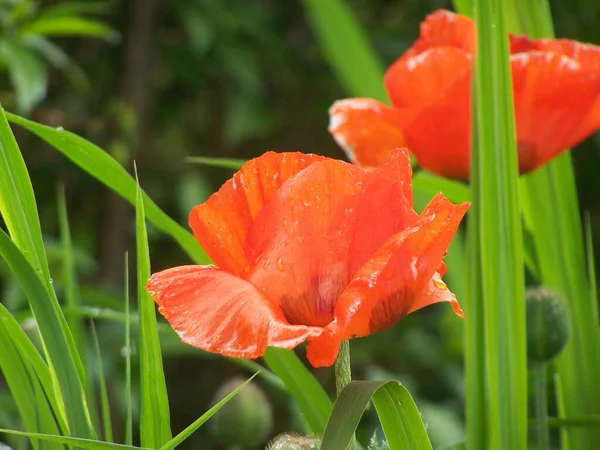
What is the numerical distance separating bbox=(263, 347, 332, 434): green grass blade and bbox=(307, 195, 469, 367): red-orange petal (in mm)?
95

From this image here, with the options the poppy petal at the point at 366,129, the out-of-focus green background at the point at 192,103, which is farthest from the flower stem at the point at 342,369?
the out-of-focus green background at the point at 192,103

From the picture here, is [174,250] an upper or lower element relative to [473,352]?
upper

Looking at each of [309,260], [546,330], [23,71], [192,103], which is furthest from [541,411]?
[192,103]

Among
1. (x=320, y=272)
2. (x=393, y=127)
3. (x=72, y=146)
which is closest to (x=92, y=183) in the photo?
(x=393, y=127)

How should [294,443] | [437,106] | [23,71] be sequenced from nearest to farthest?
[294,443] < [437,106] < [23,71]

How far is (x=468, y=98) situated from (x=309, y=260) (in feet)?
0.72

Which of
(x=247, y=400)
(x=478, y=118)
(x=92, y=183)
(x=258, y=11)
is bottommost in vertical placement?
(x=247, y=400)

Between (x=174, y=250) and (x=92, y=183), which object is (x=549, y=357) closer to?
(x=92, y=183)

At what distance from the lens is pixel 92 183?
151 centimetres

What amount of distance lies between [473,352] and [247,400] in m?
0.21

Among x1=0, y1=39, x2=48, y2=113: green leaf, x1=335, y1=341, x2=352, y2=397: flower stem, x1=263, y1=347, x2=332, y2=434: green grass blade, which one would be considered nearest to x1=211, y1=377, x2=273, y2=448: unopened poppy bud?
x1=263, y1=347, x2=332, y2=434: green grass blade

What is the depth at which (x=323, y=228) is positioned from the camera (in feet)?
1.03

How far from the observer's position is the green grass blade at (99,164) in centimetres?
40

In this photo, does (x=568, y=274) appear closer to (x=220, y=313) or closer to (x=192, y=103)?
(x=220, y=313)
